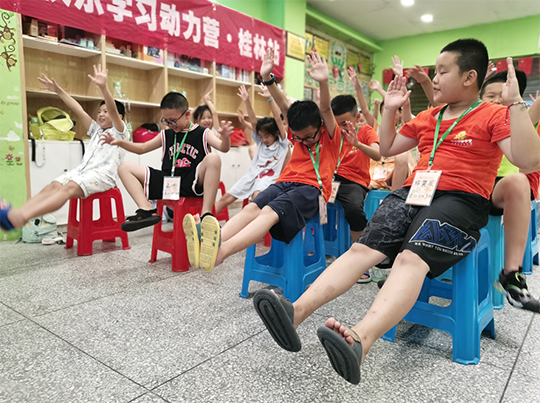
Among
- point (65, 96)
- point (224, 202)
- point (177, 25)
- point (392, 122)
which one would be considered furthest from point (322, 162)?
point (177, 25)

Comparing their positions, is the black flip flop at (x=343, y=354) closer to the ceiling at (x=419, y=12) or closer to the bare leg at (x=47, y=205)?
the bare leg at (x=47, y=205)

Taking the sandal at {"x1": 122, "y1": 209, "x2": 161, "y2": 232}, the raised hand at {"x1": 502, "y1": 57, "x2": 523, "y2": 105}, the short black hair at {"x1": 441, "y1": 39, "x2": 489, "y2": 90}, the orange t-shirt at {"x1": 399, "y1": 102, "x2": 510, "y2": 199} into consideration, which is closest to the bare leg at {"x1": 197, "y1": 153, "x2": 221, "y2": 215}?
the sandal at {"x1": 122, "y1": 209, "x2": 161, "y2": 232}

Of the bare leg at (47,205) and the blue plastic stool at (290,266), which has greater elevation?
the bare leg at (47,205)

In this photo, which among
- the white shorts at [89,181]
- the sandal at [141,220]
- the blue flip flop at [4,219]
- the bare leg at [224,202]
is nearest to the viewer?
the blue flip flop at [4,219]

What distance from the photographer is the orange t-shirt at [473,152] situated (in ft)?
4.28

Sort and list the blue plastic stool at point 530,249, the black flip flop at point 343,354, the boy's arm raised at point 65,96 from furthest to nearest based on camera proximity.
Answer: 1. the boy's arm raised at point 65,96
2. the blue plastic stool at point 530,249
3. the black flip flop at point 343,354

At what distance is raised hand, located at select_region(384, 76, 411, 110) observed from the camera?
1.49 m

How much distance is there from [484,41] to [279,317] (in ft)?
27.2

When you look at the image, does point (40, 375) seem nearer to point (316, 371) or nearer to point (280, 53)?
point (316, 371)

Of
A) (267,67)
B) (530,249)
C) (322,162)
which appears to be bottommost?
(530,249)

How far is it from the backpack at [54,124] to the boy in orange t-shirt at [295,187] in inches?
96.3

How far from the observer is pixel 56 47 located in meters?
3.56

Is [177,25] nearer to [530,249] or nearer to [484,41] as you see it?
[530,249]

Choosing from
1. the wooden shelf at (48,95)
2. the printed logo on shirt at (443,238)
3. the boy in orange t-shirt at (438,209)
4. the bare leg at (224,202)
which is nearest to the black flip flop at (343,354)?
the boy in orange t-shirt at (438,209)
